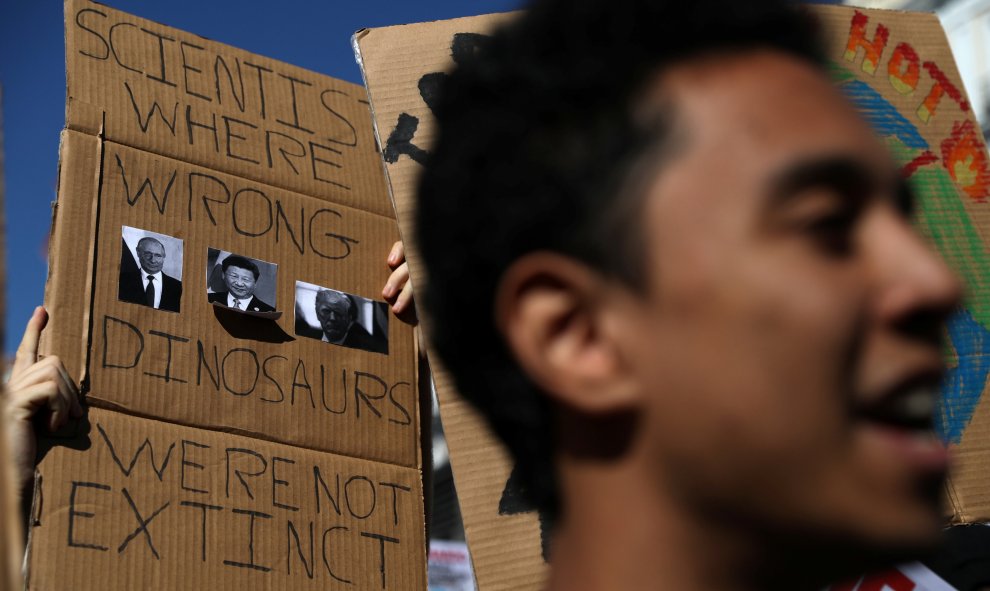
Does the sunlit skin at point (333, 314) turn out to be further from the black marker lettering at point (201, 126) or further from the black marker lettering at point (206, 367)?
the black marker lettering at point (201, 126)

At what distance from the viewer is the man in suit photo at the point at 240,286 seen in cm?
194

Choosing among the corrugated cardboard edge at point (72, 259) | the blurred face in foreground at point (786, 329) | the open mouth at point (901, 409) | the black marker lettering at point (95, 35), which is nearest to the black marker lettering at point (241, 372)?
the corrugated cardboard edge at point (72, 259)

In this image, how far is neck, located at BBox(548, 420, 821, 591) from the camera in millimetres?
703

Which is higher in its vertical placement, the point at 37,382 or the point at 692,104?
the point at 37,382

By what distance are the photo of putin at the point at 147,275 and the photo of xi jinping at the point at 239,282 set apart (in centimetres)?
6

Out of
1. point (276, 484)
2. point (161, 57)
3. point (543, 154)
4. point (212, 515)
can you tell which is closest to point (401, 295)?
point (276, 484)

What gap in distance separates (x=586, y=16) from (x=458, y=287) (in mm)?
223

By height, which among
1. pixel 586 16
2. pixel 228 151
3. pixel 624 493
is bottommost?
pixel 624 493

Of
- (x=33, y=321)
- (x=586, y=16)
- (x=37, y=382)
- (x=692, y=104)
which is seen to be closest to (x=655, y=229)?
(x=692, y=104)

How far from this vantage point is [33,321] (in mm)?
1847

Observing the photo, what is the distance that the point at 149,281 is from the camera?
1.90 metres

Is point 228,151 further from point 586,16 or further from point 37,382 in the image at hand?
point 586,16

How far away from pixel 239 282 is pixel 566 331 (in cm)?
128

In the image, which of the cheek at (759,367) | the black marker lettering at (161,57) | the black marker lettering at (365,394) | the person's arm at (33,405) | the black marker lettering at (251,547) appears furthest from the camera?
the black marker lettering at (161,57)
